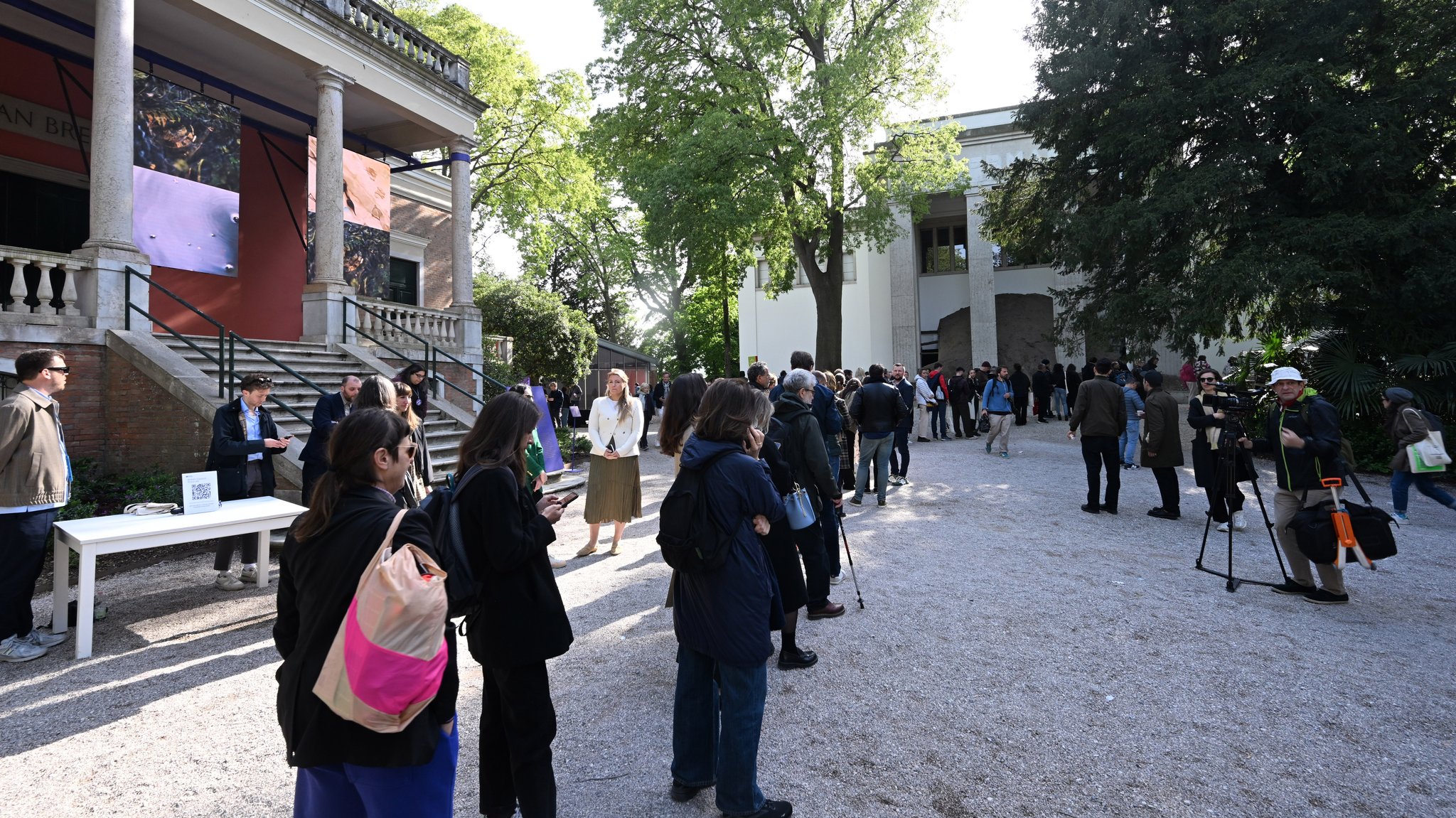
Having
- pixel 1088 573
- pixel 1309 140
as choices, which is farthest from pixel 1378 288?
pixel 1088 573

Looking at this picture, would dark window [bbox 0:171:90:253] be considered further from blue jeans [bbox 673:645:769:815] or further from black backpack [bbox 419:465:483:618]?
blue jeans [bbox 673:645:769:815]

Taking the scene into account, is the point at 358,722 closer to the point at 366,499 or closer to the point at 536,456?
the point at 366,499

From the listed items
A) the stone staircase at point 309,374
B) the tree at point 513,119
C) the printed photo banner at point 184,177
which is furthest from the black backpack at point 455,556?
the tree at point 513,119

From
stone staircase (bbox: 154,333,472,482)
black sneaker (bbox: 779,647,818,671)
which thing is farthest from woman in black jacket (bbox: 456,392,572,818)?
stone staircase (bbox: 154,333,472,482)

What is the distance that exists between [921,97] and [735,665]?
70.3 feet

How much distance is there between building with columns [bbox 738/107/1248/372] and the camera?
28.0m

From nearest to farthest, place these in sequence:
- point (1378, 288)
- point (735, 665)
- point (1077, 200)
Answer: point (735, 665) → point (1378, 288) → point (1077, 200)

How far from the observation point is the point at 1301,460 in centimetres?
547

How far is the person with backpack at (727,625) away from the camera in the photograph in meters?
2.83

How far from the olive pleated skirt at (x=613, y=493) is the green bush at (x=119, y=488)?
4.44 m

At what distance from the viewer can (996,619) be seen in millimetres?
5285

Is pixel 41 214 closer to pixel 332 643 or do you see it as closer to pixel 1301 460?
pixel 332 643

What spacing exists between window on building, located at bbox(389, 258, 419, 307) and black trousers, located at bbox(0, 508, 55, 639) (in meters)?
14.8

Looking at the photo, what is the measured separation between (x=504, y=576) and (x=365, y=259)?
13858mm
